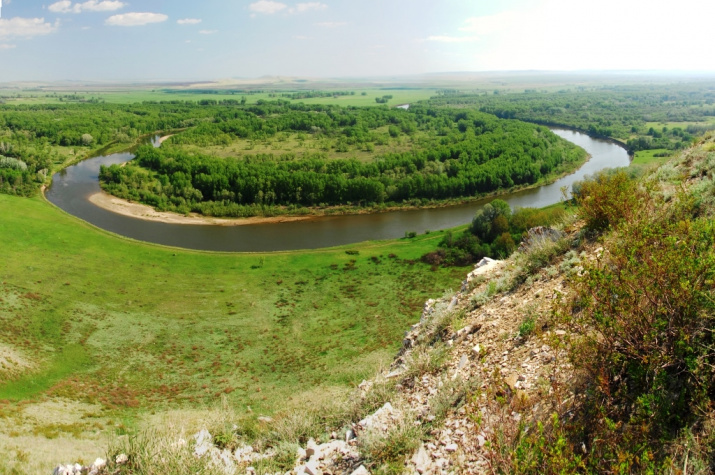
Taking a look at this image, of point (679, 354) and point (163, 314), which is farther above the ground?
point (679, 354)

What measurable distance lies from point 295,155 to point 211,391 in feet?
226

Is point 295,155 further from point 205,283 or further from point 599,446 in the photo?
point 599,446

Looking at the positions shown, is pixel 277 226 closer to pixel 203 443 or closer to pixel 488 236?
pixel 488 236

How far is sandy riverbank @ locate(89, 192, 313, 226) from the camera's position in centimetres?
5267

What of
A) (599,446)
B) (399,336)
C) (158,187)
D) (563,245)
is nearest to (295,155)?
(158,187)

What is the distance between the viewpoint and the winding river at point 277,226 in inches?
1813

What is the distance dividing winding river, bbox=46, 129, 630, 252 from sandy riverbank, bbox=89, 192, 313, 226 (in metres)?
1.05

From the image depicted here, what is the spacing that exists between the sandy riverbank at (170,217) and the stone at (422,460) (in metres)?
50.2

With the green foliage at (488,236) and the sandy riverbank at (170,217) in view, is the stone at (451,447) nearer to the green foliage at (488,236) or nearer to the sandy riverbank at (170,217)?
the green foliage at (488,236)

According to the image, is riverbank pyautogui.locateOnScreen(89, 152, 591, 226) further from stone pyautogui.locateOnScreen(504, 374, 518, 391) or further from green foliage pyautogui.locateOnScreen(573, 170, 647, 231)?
stone pyautogui.locateOnScreen(504, 374, 518, 391)

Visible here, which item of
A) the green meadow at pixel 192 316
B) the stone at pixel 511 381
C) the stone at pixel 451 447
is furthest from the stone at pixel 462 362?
the green meadow at pixel 192 316

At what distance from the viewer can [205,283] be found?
33.2 m

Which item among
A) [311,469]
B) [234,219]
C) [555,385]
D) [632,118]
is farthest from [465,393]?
[632,118]

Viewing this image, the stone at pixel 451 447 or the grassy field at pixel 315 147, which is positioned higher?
the grassy field at pixel 315 147
